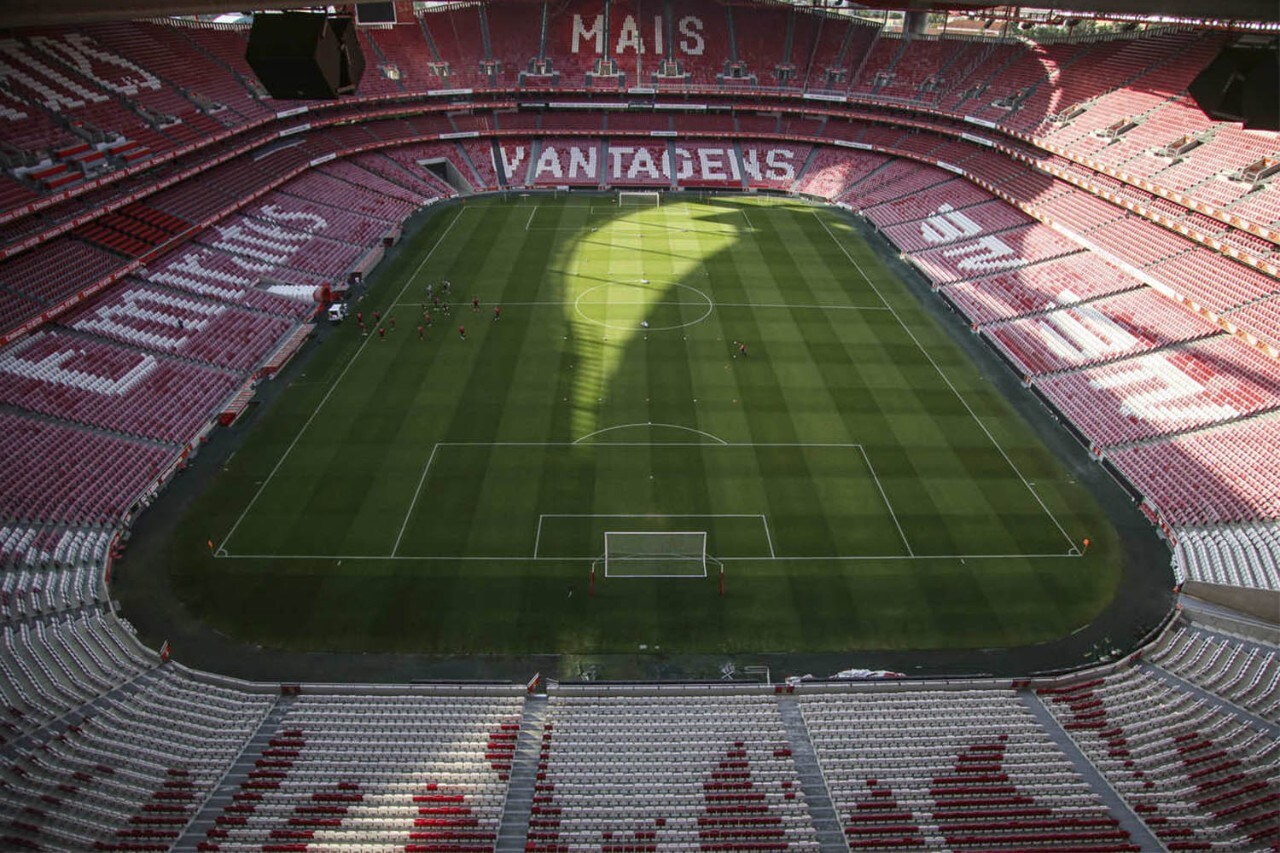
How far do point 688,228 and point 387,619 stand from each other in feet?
130

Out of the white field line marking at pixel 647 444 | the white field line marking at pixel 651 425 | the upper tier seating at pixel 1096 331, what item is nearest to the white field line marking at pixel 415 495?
the white field line marking at pixel 647 444

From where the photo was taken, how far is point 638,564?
27.1m

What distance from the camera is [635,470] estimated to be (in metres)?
31.6

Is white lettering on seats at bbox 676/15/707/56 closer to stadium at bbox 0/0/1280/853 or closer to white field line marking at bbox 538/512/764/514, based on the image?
stadium at bbox 0/0/1280/853

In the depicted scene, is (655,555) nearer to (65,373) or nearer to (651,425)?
(651,425)

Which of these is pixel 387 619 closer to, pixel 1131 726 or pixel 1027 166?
pixel 1131 726

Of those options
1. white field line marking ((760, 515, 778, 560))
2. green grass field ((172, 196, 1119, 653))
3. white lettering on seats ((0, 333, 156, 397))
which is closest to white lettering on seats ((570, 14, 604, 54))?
green grass field ((172, 196, 1119, 653))

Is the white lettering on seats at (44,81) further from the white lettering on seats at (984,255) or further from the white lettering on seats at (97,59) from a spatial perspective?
the white lettering on seats at (984,255)

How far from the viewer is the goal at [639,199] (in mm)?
62116

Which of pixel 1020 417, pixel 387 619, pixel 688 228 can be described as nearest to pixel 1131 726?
pixel 1020 417

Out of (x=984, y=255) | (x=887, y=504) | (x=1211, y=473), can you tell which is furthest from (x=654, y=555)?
(x=984, y=255)

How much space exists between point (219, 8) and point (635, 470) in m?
19.5

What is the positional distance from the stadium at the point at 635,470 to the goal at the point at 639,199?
363 mm

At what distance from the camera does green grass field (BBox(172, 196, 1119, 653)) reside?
82.7ft
